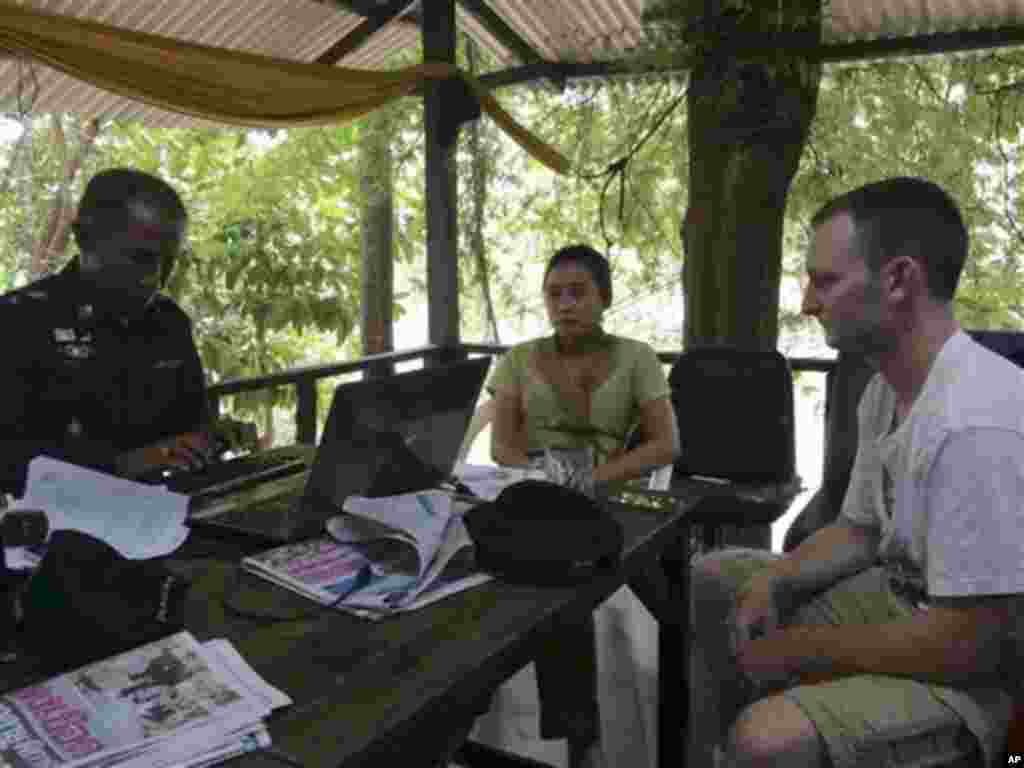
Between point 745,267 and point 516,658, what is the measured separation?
2.68 metres

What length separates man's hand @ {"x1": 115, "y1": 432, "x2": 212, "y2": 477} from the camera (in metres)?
1.89

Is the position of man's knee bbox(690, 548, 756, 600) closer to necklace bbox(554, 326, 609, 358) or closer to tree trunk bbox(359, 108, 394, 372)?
necklace bbox(554, 326, 609, 358)

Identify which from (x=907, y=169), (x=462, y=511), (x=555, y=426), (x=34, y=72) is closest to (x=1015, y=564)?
(x=462, y=511)

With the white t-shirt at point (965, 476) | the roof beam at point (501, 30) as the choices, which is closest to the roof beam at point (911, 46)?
the roof beam at point (501, 30)

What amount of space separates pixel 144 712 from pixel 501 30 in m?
4.34

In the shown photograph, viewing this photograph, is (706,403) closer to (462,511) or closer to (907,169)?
(462,511)

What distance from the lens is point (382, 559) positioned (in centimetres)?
136

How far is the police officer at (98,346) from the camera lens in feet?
6.56

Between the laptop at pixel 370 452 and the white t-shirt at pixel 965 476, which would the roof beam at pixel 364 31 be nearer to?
the laptop at pixel 370 452

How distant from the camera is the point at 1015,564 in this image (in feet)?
3.99

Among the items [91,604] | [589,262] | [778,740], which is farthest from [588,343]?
[91,604]

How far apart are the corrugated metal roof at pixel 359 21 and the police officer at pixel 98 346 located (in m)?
1.81

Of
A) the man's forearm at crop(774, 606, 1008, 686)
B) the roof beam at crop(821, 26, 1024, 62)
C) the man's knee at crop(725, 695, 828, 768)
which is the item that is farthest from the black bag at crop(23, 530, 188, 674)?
the roof beam at crop(821, 26, 1024, 62)

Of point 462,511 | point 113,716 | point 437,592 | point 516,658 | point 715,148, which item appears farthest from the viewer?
point 715,148
